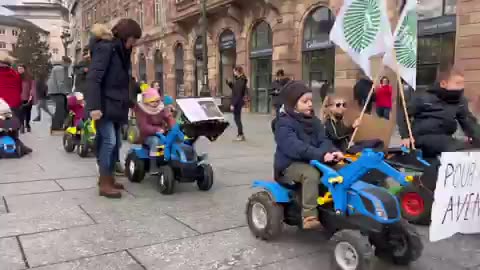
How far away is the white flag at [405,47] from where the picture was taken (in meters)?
4.13

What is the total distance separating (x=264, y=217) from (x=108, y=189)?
218 centimetres

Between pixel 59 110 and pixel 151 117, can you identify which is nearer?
pixel 151 117

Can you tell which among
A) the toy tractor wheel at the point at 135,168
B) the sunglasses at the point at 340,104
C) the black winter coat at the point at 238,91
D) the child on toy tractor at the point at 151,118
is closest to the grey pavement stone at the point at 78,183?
the toy tractor wheel at the point at 135,168

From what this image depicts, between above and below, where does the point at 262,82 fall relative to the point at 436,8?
below

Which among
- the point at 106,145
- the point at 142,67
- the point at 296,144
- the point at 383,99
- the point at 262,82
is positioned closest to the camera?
the point at 296,144

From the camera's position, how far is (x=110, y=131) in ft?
17.5

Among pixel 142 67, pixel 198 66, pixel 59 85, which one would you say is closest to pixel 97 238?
pixel 59 85

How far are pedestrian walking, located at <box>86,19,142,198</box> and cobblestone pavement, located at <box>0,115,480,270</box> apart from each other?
0.44m

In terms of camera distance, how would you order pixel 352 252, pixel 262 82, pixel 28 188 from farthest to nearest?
1. pixel 262 82
2. pixel 28 188
3. pixel 352 252

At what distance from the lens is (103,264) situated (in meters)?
3.30

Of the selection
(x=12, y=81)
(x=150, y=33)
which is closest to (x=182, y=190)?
(x=12, y=81)

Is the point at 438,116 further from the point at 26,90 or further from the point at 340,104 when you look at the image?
the point at 26,90

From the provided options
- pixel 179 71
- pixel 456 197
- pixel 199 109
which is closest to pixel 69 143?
pixel 199 109

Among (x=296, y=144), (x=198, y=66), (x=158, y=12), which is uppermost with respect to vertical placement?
(x=158, y=12)
